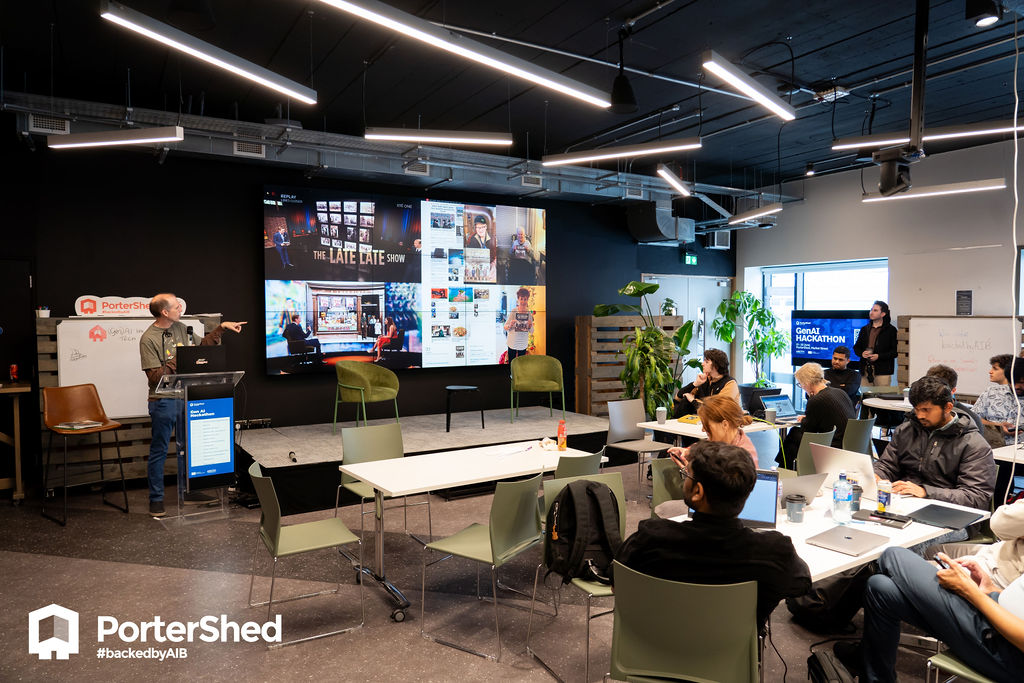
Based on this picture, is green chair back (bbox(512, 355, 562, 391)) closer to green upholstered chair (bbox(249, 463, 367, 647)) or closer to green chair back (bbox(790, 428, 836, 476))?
green chair back (bbox(790, 428, 836, 476))

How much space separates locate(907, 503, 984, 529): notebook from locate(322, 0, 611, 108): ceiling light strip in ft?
11.4

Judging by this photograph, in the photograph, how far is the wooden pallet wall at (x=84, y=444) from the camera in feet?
20.1

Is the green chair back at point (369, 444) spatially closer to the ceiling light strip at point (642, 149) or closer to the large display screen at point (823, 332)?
the ceiling light strip at point (642, 149)

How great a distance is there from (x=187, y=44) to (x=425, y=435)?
174 inches

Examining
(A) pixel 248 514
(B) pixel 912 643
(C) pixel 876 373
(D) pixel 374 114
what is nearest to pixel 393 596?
(A) pixel 248 514

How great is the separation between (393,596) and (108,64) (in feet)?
18.1

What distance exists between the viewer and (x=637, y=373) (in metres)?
8.59

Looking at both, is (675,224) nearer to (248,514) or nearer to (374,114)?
(374,114)

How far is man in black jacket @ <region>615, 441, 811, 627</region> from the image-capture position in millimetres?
2174

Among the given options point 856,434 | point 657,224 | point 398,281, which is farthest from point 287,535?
point 657,224

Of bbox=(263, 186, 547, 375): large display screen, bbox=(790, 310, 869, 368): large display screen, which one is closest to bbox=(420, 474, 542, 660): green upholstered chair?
A: bbox=(263, 186, 547, 375): large display screen

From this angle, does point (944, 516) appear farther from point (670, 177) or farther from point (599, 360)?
point (599, 360)

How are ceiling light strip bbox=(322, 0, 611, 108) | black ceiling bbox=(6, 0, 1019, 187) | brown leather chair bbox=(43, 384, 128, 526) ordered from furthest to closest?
1. brown leather chair bbox=(43, 384, 128, 526)
2. black ceiling bbox=(6, 0, 1019, 187)
3. ceiling light strip bbox=(322, 0, 611, 108)

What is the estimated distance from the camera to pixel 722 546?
218 cm
